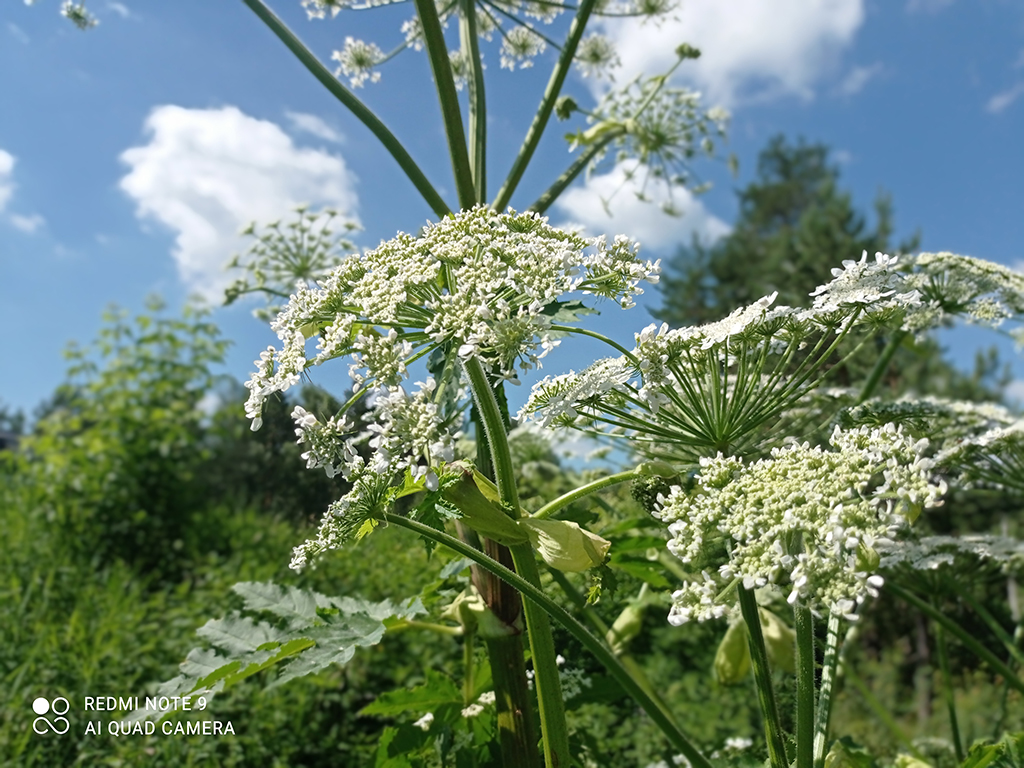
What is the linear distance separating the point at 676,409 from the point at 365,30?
1588 millimetres

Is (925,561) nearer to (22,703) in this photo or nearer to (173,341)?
(22,703)

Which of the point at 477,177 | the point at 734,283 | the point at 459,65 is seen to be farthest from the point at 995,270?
the point at 734,283

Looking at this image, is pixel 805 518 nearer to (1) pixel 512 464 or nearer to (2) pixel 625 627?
(1) pixel 512 464

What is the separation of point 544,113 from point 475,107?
0.16 metres

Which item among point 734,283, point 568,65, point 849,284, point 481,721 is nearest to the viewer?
point 849,284

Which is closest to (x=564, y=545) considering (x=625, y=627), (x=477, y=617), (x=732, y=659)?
(x=477, y=617)

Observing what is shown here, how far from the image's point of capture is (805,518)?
0.80m

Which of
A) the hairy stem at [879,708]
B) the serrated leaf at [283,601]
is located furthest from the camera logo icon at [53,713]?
the hairy stem at [879,708]

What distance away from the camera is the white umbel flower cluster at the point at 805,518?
77 centimetres

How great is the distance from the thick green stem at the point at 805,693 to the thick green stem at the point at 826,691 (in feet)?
0.36

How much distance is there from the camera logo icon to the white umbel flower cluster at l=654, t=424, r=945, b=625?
230cm

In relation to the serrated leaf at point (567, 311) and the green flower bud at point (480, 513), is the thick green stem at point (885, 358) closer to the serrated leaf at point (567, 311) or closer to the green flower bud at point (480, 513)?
the serrated leaf at point (567, 311)

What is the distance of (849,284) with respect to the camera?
1.05 meters

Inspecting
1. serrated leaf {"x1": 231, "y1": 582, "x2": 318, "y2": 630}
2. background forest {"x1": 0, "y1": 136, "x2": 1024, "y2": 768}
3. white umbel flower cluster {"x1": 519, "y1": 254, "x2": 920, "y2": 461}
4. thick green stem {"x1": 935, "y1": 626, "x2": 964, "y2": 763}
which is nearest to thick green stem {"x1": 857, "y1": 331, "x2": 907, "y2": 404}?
background forest {"x1": 0, "y1": 136, "x2": 1024, "y2": 768}
